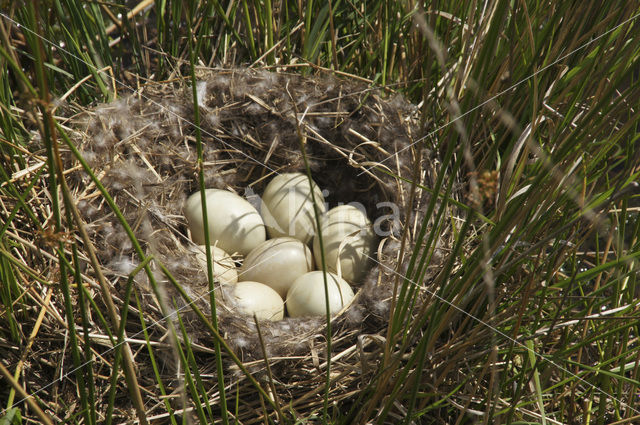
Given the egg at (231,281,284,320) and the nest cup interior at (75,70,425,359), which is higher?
the nest cup interior at (75,70,425,359)

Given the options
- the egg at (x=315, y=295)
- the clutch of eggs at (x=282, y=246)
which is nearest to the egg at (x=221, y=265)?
the clutch of eggs at (x=282, y=246)

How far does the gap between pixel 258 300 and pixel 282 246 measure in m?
0.16

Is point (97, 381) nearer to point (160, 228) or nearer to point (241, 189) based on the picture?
point (160, 228)

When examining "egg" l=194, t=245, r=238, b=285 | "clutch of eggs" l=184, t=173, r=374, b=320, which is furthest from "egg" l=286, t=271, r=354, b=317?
"egg" l=194, t=245, r=238, b=285

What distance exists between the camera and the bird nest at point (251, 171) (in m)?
1.06

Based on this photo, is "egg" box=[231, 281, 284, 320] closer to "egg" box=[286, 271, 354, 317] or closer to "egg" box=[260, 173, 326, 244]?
"egg" box=[286, 271, 354, 317]

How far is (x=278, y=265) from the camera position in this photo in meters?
1.29

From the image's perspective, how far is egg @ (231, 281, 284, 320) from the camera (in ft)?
3.84

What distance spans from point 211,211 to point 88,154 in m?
0.29

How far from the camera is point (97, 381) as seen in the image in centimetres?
96

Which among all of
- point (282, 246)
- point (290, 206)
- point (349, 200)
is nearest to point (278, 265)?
point (282, 246)

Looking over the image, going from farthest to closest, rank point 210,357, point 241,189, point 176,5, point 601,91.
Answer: point 241,189, point 176,5, point 210,357, point 601,91

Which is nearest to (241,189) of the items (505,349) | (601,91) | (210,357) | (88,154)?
(88,154)

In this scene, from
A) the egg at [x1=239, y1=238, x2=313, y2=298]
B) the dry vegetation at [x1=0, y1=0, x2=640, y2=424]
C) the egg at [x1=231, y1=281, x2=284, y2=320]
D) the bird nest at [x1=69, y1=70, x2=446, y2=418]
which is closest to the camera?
the dry vegetation at [x1=0, y1=0, x2=640, y2=424]
